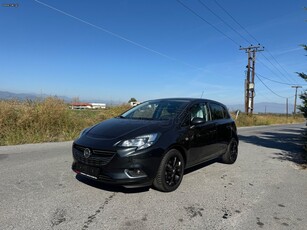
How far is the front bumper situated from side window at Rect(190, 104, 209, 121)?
57.1 inches

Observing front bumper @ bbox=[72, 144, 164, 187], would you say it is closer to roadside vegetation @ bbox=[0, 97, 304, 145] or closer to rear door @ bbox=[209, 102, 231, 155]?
rear door @ bbox=[209, 102, 231, 155]

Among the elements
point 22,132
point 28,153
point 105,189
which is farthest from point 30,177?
point 22,132

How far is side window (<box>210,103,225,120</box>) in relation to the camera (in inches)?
248

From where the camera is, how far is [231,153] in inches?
278

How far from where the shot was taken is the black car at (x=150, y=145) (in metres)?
4.09

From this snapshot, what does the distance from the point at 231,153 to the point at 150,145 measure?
138 inches

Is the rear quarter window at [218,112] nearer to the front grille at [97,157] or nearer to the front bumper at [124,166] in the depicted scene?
the front bumper at [124,166]

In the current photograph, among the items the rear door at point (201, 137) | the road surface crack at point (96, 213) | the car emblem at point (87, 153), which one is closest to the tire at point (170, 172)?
the rear door at point (201, 137)

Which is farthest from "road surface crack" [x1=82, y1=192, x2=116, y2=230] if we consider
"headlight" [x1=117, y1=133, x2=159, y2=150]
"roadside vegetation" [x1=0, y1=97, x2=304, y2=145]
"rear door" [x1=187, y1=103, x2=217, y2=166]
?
"roadside vegetation" [x1=0, y1=97, x2=304, y2=145]

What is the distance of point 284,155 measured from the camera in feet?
29.2

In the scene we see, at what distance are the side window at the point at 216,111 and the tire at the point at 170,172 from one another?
1.84 metres

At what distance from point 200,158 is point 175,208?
1.71 meters

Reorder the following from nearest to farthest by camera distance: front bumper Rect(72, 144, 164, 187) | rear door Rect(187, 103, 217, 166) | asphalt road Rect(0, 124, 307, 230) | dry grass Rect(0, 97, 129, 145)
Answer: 1. asphalt road Rect(0, 124, 307, 230)
2. front bumper Rect(72, 144, 164, 187)
3. rear door Rect(187, 103, 217, 166)
4. dry grass Rect(0, 97, 129, 145)

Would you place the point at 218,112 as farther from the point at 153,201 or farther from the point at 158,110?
the point at 153,201
